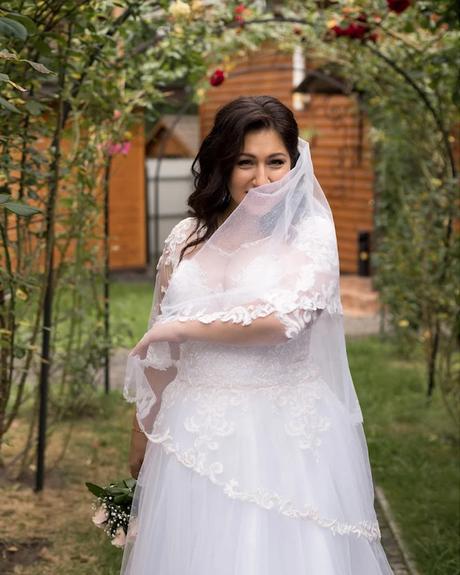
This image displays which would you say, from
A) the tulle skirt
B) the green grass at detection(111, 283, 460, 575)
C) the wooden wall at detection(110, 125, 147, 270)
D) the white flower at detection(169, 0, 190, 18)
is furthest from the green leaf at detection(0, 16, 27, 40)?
the wooden wall at detection(110, 125, 147, 270)

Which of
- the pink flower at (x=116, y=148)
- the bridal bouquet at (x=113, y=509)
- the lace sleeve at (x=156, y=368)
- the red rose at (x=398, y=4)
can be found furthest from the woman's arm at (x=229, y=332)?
the pink flower at (x=116, y=148)

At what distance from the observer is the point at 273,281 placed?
2.43m

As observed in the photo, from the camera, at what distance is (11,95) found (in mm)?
3307

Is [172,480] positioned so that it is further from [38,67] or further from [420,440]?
[420,440]

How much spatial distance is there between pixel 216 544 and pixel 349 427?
51 centimetres

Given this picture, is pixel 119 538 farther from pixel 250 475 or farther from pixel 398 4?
pixel 398 4

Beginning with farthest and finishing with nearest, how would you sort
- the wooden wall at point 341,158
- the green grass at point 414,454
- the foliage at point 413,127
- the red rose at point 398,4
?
the wooden wall at point 341,158 < the foliage at point 413,127 < the red rose at point 398,4 < the green grass at point 414,454

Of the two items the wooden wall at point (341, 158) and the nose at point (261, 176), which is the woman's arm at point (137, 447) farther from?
the wooden wall at point (341, 158)

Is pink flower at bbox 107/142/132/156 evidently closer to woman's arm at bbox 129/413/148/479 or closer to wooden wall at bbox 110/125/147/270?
woman's arm at bbox 129/413/148/479

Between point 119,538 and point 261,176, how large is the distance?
1.16m

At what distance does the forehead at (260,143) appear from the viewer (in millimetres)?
2514

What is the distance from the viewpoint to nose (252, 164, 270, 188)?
2.51m

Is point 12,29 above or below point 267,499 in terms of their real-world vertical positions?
above

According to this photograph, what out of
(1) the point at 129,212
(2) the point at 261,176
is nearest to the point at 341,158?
(1) the point at 129,212
